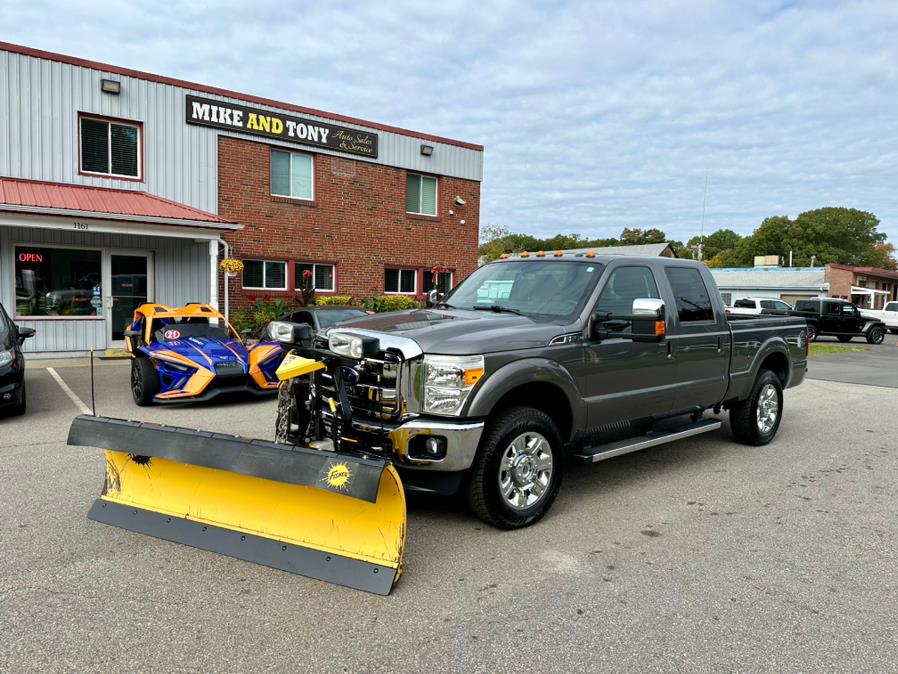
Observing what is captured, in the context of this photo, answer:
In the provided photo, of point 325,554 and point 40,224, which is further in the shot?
point 40,224

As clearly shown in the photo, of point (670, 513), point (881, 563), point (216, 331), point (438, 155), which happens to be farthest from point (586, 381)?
point (438, 155)

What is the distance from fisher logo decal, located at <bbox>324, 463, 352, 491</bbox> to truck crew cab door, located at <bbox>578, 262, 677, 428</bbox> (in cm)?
214

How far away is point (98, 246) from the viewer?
1513cm

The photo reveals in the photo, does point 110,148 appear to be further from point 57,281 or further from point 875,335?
point 875,335

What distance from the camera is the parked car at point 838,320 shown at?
27266 millimetres

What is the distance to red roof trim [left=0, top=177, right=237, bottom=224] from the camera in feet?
42.8

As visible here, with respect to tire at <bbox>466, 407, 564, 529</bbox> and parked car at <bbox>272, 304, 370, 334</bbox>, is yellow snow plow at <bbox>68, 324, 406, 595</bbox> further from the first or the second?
parked car at <bbox>272, 304, 370, 334</bbox>

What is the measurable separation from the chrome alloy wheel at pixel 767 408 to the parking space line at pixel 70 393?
8.17 metres

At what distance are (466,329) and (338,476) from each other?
1.53 m

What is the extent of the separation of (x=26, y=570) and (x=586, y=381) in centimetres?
380

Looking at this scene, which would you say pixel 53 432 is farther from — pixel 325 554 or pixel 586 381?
pixel 586 381

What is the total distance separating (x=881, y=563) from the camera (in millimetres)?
4164

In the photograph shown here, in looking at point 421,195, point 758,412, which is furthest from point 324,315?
point 421,195

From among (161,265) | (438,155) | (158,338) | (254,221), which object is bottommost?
(158,338)
